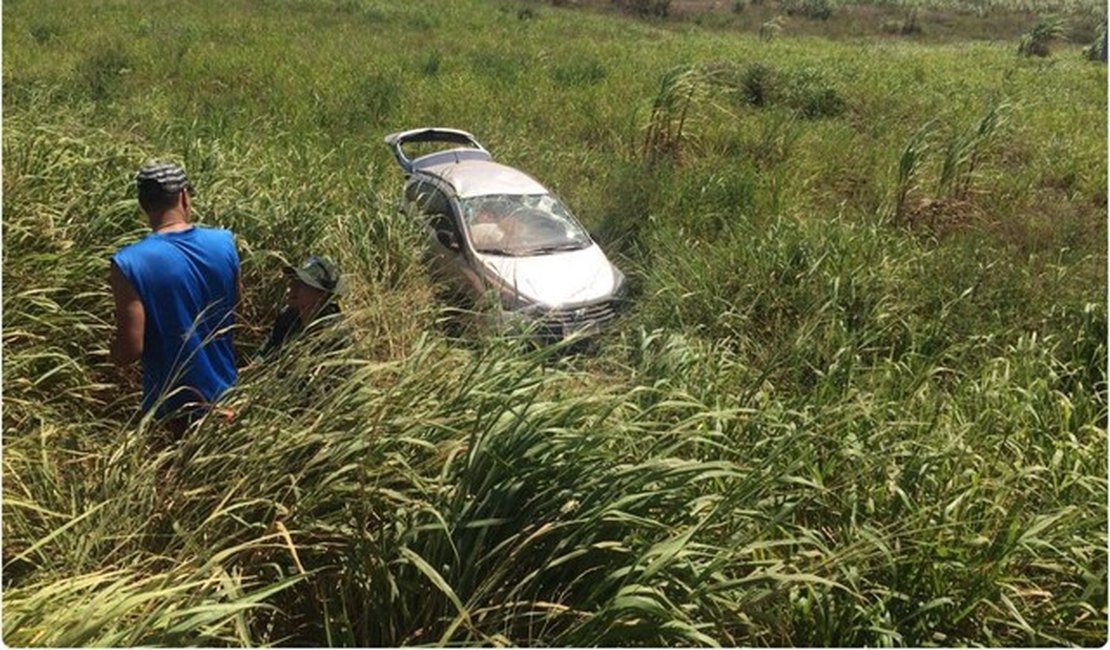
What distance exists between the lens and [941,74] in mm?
16969

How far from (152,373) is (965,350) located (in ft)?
14.3

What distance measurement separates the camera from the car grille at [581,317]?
507 cm

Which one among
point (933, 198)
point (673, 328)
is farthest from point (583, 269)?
point (933, 198)

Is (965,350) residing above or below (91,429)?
below

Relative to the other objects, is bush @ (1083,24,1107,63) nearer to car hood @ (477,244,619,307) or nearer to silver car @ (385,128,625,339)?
silver car @ (385,128,625,339)

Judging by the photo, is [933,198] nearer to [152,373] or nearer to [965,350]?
[965,350]

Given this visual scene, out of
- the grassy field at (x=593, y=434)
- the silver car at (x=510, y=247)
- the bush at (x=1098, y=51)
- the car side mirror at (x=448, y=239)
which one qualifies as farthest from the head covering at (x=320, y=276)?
the bush at (x=1098, y=51)

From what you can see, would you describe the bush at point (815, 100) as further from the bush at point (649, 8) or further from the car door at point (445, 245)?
the bush at point (649, 8)

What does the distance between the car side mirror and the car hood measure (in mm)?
293

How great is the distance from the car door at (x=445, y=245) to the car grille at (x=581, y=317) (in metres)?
0.63

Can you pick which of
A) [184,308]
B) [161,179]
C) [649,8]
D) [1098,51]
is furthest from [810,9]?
[184,308]

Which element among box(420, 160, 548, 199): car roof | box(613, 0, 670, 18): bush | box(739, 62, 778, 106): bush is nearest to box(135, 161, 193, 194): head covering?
box(420, 160, 548, 199): car roof

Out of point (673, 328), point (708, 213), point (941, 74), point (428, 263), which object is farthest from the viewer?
point (941, 74)

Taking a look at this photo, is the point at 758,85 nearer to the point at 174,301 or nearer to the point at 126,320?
the point at 174,301
